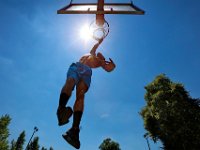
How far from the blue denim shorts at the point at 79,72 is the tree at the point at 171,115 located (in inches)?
723

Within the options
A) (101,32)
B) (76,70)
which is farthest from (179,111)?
Result: (76,70)

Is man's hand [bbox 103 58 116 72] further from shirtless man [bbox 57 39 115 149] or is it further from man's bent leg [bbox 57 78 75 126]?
man's bent leg [bbox 57 78 75 126]

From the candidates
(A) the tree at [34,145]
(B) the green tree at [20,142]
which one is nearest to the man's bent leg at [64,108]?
(B) the green tree at [20,142]

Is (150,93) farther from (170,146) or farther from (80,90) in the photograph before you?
(80,90)

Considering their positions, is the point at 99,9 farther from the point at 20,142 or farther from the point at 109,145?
the point at 20,142

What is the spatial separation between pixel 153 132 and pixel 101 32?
2069 cm

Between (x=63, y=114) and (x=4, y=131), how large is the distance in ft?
99.8

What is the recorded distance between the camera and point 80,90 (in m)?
4.70

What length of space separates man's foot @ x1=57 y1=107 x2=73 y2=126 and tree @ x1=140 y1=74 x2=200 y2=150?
18.8m

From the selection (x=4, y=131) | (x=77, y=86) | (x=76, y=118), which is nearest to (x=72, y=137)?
(x=76, y=118)

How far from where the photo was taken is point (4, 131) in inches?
1193

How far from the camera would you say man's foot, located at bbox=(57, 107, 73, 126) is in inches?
162

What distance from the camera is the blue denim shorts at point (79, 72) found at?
4.59 m

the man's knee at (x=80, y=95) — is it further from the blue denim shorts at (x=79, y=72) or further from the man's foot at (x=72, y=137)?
the man's foot at (x=72, y=137)
